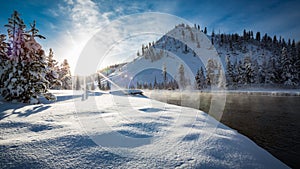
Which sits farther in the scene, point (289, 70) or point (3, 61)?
point (289, 70)

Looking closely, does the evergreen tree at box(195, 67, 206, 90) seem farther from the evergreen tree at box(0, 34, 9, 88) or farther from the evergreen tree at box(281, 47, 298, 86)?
the evergreen tree at box(0, 34, 9, 88)

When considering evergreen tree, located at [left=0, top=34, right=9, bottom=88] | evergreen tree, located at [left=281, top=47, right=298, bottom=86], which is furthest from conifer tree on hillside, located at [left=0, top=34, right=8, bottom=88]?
evergreen tree, located at [left=281, top=47, right=298, bottom=86]

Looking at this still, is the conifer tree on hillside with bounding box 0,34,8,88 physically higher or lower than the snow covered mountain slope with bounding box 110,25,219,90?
lower

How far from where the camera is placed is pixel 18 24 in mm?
12180

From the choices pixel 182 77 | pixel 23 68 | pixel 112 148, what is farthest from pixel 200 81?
pixel 112 148

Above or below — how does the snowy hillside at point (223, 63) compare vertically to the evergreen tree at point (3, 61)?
above

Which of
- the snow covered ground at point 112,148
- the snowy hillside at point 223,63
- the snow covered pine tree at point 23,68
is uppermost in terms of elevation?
the snowy hillside at point 223,63

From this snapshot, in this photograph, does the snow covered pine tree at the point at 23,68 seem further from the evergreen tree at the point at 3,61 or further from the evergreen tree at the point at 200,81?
the evergreen tree at the point at 200,81

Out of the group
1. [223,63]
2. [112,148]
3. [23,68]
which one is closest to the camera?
[112,148]

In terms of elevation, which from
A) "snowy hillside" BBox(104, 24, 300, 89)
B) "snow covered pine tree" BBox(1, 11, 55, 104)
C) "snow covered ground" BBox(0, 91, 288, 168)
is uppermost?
"snowy hillside" BBox(104, 24, 300, 89)

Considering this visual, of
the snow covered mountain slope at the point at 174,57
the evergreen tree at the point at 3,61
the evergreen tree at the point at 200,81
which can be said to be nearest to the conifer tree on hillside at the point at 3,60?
the evergreen tree at the point at 3,61

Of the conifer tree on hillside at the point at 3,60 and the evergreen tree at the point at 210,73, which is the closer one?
the conifer tree on hillside at the point at 3,60

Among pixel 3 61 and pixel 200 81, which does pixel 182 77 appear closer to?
pixel 200 81

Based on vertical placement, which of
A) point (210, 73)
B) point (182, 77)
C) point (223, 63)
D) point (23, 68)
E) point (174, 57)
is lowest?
point (23, 68)
